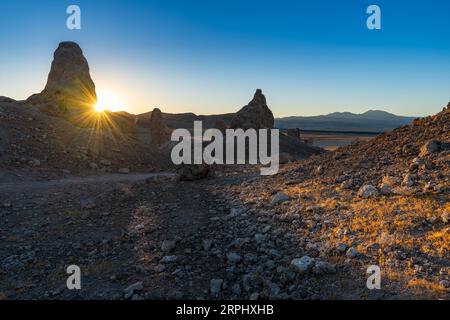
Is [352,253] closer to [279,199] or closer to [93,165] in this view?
[279,199]

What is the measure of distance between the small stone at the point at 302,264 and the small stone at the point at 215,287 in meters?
1.70

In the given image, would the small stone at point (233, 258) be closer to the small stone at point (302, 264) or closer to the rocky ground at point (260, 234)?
the rocky ground at point (260, 234)

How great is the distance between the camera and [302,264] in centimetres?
746

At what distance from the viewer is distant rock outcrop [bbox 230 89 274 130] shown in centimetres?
5219

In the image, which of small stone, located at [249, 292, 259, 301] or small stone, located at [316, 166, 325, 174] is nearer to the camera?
small stone, located at [249, 292, 259, 301]

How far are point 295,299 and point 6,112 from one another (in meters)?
30.9

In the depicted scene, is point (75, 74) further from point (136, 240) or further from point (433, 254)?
point (433, 254)

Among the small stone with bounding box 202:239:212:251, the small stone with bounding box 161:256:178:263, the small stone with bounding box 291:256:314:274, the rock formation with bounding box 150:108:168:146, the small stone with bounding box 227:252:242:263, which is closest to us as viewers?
the small stone with bounding box 291:256:314:274

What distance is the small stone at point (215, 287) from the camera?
23.8 ft

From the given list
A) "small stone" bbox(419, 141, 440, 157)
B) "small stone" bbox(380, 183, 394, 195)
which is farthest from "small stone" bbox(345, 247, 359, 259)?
"small stone" bbox(419, 141, 440, 157)

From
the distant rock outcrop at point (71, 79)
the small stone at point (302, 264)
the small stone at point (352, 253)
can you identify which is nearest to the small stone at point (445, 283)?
the small stone at point (352, 253)

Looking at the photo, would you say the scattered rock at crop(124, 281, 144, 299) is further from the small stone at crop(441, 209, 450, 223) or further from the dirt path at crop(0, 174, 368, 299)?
the small stone at crop(441, 209, 450, 223)

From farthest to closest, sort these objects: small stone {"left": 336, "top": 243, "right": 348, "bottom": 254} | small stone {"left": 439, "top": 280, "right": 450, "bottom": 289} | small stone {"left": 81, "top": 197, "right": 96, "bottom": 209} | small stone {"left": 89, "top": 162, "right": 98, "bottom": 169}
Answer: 1. small stone {"left": 89, "top": 162, "right": 98, "bottom": 169}
2. small stone {"left": 81, "top": 197, "right": 96, "bottom": 209}
3. small stone {"left": 336, "top": 243, "right": 348, "bottom": 254}
4. small stone {"left": 439, "top": 280, "right": 450, "bottom": 289}

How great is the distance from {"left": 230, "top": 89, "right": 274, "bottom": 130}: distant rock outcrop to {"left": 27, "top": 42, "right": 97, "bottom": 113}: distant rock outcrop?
2262 centimetres
